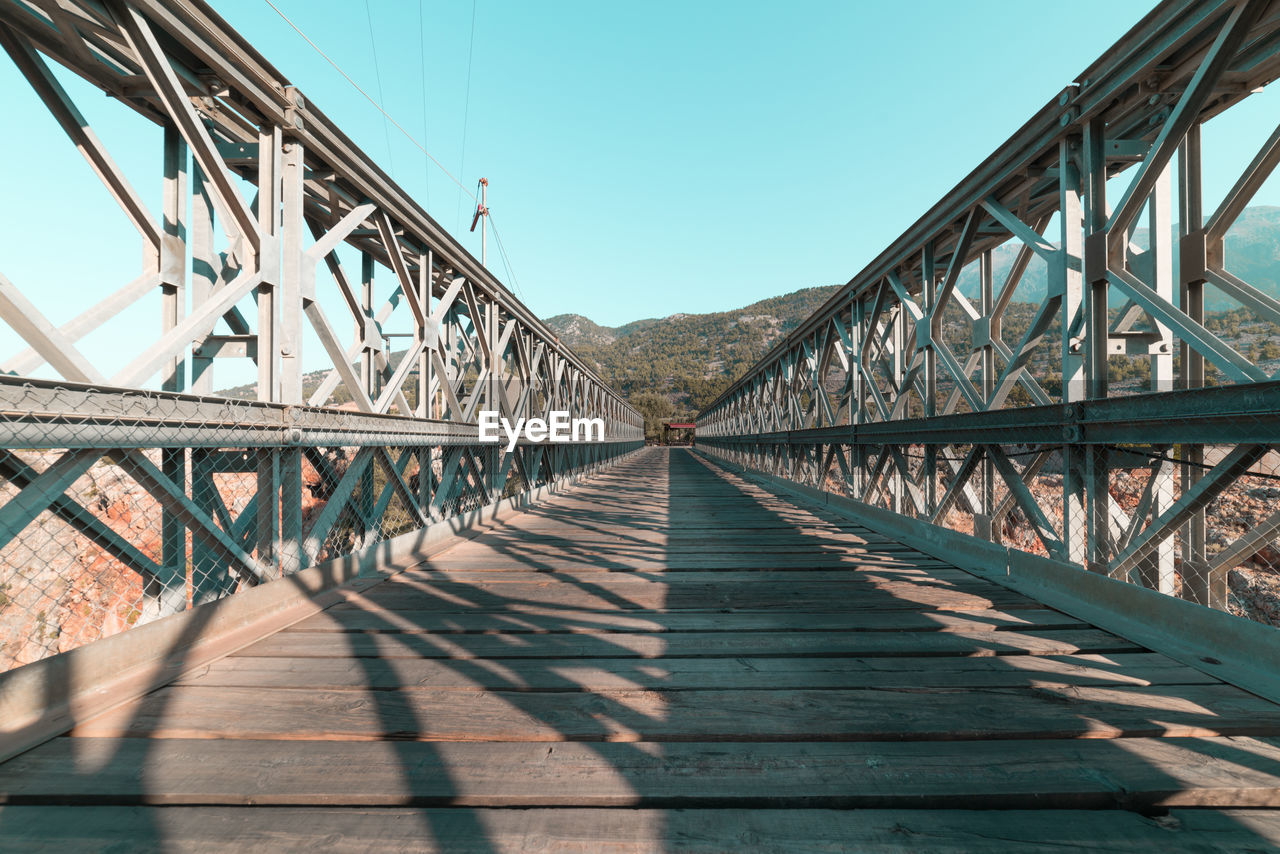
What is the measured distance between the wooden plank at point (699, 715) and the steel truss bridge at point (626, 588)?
15 mm

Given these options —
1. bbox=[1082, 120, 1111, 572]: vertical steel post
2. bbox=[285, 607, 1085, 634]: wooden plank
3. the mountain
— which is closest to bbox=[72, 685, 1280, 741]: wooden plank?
bbox=[285, 607, 1085, 634]: wooden plank

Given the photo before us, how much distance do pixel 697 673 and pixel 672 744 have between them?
0.51 metres

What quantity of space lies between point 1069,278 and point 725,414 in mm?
20946

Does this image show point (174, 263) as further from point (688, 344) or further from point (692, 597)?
point (688, 344)

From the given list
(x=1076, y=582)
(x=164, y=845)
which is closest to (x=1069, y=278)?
(x=1076, y=582)

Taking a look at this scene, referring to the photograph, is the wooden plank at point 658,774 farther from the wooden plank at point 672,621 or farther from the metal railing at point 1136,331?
the metal railing at point 1136,331

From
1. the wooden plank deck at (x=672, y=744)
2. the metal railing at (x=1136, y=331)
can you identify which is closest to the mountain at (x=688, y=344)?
the metal railing at (x=1136, y=331)

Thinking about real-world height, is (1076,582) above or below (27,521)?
below

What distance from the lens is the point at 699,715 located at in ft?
6.10

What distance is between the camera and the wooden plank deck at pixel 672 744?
138cm

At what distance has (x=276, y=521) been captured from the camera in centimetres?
293

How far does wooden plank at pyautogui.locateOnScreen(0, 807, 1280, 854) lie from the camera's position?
1.32 m

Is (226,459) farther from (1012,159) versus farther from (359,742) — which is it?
(1012,159)

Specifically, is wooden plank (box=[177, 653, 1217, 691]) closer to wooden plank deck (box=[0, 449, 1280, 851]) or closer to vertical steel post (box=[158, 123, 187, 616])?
wooden plank deck (box=[0, 449, 1280, 851])
